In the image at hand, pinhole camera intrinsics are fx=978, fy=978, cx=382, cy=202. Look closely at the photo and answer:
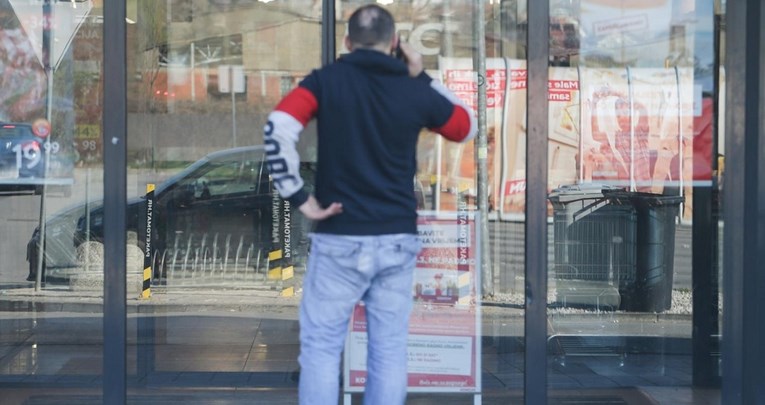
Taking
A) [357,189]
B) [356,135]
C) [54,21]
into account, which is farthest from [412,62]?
[54,21]

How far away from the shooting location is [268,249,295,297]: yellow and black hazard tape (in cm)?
679

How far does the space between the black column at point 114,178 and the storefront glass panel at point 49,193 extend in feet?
4.32

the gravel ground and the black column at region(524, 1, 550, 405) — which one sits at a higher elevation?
the black column at region(524, 1, 550, 405)

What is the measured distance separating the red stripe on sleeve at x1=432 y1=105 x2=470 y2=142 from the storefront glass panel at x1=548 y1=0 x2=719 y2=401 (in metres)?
2.61

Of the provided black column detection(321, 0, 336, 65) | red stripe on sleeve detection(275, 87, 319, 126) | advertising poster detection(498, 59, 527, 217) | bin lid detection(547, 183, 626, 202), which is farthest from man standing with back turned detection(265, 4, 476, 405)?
bin lid detection(547, 183, 626, 202)

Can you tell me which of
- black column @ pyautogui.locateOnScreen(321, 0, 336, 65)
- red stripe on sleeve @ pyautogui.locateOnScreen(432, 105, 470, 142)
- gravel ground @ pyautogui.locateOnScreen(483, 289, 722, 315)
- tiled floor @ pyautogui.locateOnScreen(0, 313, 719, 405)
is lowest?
tiled floor @ pyautogui.locateOnScreen(0, 313, 719, 405)

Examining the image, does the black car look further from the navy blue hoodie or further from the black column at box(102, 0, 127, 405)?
the navy blue hoodie

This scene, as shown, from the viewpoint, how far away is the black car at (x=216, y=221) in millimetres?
6734

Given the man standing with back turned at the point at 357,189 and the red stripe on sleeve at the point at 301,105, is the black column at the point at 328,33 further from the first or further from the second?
the red stripe on sleeve at the point at 301,105

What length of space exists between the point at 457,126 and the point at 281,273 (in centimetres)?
346

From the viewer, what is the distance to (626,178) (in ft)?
21.0

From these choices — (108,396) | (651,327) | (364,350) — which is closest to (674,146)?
(651,327)

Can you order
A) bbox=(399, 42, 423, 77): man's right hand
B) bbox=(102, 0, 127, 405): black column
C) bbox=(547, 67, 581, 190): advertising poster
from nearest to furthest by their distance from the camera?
bbox=(399, 42, 423, 77): man's right hand < bbox=(102, 0, 127, 405): black column < bbox=(547, 67, 581, 190): advertising poster

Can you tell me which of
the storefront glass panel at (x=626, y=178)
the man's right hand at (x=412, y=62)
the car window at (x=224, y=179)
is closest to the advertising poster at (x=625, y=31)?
the storefront glass panel at (x=626, y=178)
